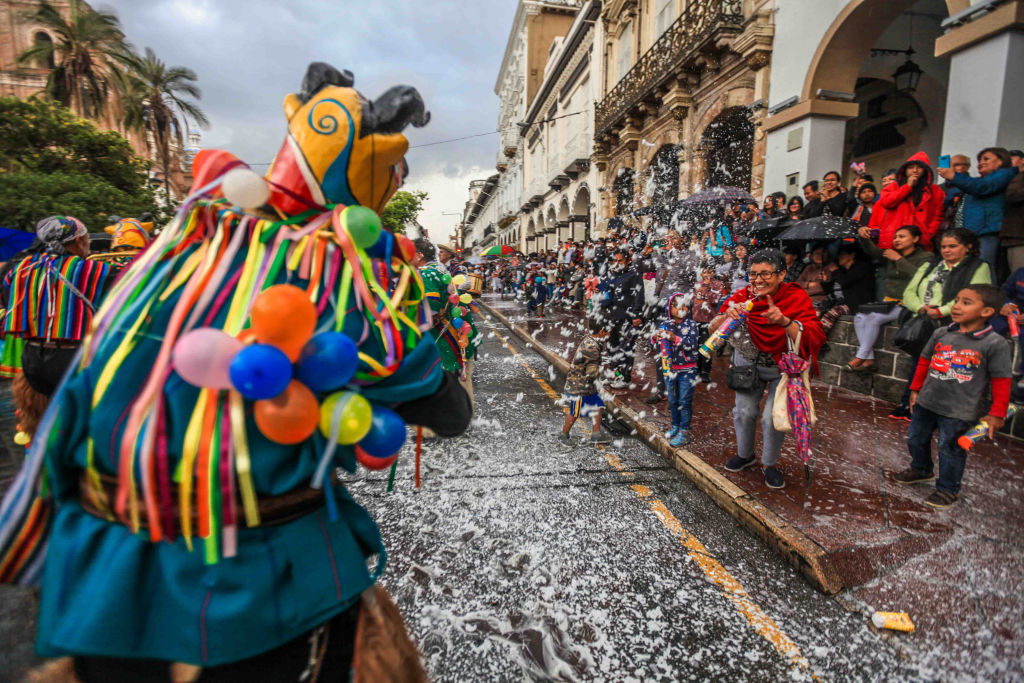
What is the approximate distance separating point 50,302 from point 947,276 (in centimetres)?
774

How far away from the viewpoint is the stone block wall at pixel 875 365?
20.5ft

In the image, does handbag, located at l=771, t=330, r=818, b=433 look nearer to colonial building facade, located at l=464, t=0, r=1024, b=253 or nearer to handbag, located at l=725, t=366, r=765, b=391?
handbag, located at l=725, t=366, r=765, b=391

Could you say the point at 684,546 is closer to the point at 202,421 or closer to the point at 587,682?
the point at 587,682

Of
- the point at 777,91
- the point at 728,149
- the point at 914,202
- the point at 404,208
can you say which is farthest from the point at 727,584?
the point at 404,208

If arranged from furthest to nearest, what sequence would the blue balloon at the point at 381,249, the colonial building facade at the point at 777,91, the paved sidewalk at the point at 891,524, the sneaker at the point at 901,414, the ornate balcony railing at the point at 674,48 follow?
the ornate balcony railing at the point at 674,48 → the colonial building facade at the point at 777,91 → the sneaker at the point at 901,414 → the paved sidewalk at the point at 891,524 → the blue balloon at the point at 381,249

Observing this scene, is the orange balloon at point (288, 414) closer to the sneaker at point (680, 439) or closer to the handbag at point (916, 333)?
the sneaker at point (680, 439)

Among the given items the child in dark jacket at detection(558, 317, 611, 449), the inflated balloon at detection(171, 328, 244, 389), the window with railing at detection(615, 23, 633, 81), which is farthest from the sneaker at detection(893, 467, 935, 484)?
the window with railing at detection(615, 23, 633, 81)

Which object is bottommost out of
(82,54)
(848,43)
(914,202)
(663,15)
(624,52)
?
(914,202)

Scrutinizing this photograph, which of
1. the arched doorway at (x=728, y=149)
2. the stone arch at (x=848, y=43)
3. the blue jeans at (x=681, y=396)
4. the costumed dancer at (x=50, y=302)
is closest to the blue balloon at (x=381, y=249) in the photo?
the costumed dancer at (x=50, y=302)

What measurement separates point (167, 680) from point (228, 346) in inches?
28.7

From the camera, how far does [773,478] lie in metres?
3.89

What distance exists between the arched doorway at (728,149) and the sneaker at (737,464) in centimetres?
992

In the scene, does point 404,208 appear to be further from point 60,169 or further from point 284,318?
point 284,318

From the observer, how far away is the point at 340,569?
1.17 m
